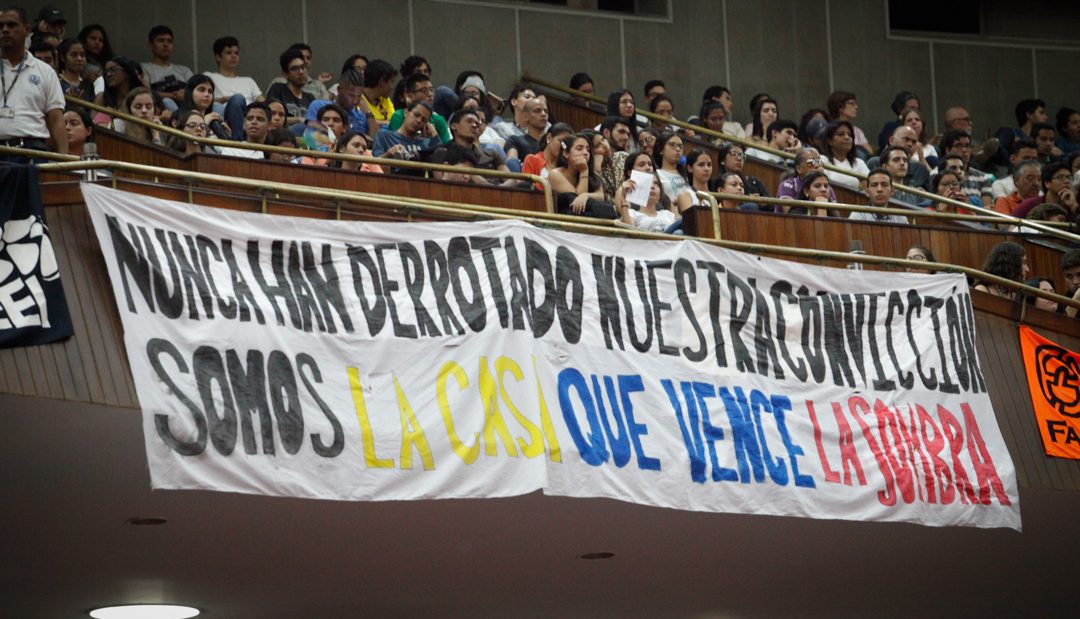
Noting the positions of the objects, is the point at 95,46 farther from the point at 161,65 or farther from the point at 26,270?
the point at 26,270

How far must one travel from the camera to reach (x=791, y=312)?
10969 millimetres

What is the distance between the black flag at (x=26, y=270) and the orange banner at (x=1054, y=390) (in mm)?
6674

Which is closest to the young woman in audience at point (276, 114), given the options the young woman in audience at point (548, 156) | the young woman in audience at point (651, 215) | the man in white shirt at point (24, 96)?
the young woman in audience at point (548, 156)

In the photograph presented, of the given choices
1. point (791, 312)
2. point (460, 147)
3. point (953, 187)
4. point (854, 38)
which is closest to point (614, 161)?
point (460, 147)

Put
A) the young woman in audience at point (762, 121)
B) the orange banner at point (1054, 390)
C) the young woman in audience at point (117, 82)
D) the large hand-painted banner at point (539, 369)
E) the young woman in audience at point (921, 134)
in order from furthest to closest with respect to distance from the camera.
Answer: the young woman in audience at point (762, 121)
the young woman in audience at point (921, 134)
the young woman in audience at point (117, 82)
the orange banner at point (1054, 390)
the large hand-painted banner at point (539, 369)

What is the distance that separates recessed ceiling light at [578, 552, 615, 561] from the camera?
12.2 meters

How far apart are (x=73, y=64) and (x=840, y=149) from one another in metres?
6.80

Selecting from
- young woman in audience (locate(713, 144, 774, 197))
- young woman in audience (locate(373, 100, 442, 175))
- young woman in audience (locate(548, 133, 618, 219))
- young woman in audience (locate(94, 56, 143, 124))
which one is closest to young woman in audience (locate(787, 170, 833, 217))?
young woman in audience (locate(713, 144, 774, 197))

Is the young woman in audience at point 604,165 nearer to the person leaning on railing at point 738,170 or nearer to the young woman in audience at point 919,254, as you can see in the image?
the person leaning on railing at point 738,170

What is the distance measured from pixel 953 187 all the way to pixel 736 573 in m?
4.22

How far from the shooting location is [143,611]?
1259 cm

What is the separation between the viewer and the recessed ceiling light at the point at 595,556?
40.0 ft

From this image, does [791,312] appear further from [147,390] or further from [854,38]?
[854,38]

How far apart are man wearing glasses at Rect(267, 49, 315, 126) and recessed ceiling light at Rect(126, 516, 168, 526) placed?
4803mm
